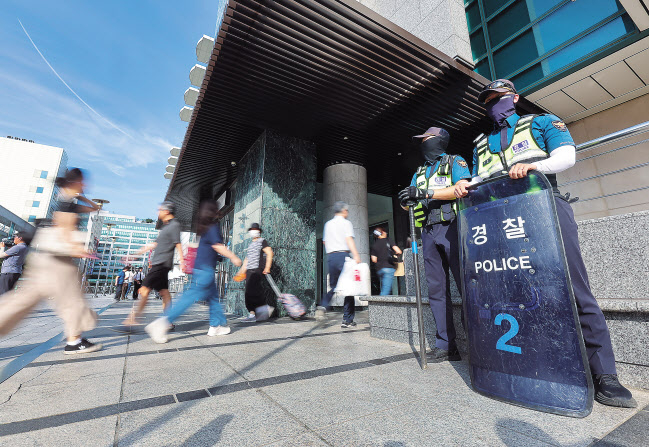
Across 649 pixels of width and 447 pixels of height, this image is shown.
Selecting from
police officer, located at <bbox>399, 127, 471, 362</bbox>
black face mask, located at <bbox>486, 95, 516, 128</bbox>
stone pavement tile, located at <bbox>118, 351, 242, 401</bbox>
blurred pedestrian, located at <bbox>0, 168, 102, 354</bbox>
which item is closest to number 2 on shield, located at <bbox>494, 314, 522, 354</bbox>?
police officer, located at <bbox>399, 127, 471, 362</bbox>

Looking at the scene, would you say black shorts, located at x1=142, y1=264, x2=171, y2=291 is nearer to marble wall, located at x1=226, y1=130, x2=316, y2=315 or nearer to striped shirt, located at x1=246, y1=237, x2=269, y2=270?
striped shirt, located at x1=246, y1=237, x2=269, y2=270

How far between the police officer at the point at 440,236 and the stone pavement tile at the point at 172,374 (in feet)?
5.81

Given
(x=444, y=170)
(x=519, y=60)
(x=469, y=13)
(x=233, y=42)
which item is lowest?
(x=444, y=170)

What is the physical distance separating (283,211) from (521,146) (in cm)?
592

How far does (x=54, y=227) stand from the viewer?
9.89 feet

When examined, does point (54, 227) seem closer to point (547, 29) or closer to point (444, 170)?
point (444, 170)

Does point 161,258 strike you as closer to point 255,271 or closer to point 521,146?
point 255,271

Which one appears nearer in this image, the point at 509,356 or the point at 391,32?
the point at 509,356

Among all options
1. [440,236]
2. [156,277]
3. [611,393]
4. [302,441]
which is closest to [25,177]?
[156,277]

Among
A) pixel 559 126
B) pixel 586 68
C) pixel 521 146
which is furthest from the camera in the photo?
pixel 586 68

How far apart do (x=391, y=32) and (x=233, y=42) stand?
260cm

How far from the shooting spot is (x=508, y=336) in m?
1.83

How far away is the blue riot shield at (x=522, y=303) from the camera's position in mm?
1629

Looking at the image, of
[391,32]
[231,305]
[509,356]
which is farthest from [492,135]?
[231,305]
